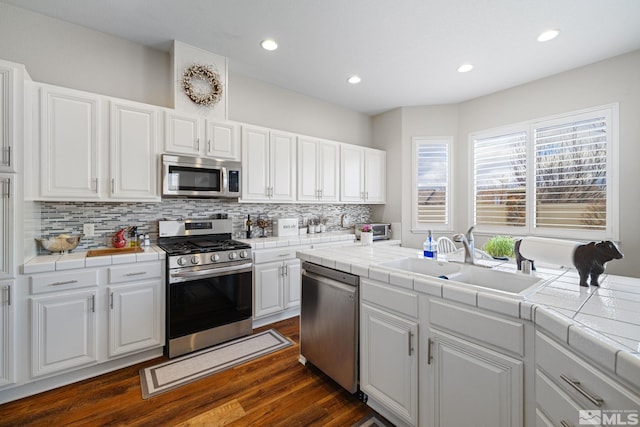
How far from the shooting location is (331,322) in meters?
2.04

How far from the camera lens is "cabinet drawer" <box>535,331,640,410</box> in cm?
77

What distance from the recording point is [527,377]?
3.73 ft

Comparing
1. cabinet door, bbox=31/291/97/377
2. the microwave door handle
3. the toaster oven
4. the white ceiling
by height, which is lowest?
cabinet door, bbox=31/291/97/377

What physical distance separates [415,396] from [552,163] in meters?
3.48

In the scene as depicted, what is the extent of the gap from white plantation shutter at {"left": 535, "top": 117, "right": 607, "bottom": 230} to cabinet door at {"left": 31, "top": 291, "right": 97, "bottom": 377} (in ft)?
16.1

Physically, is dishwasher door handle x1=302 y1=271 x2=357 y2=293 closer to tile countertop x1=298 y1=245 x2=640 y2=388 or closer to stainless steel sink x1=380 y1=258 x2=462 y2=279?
tile countertop x1=298 y1=245 x2=640 y2=388

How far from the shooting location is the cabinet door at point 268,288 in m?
3.09

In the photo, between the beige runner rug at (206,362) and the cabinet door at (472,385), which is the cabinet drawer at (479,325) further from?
the beige runner rug at (206,362)

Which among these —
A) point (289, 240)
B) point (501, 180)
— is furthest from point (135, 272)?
point (501, 180)

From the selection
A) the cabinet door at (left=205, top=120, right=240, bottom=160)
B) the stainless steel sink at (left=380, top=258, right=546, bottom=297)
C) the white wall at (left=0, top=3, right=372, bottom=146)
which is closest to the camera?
the stainless steel sink at (left=380, top=258, right=546, bottom=297)

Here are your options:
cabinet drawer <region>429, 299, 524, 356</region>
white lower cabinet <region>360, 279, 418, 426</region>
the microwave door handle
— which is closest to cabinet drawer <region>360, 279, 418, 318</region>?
white lower cabinet <region>360, 279, 418, 426</region>

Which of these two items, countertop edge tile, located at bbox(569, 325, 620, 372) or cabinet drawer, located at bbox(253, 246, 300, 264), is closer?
countertop edge tile, located at bbox(569, 325, 620, 372)

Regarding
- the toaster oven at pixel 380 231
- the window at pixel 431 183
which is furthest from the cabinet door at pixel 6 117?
the window at pixel 431 183

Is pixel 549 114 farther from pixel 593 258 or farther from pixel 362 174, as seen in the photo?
pixel 593 258
